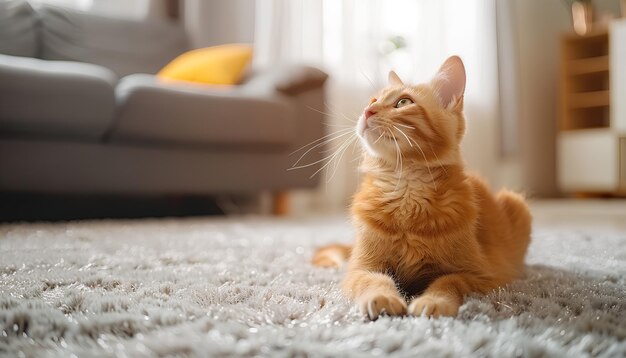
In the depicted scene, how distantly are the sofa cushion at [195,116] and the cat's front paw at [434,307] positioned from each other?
153cm

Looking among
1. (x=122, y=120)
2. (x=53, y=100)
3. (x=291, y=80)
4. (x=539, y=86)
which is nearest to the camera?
(x=53, y=100)

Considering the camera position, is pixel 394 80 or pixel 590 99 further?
pixel 590 99

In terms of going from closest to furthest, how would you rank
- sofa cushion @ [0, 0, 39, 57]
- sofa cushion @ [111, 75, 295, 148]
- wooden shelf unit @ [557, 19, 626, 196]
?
sofa cushion @ [111, 75, 295, 148] < sofa cushion @ [0, 0, 39, 57] < wooden shelf unit @ [557, 19, 626, 196]

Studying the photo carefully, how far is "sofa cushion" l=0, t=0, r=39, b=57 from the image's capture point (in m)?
2.38

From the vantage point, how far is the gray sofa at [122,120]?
176cm

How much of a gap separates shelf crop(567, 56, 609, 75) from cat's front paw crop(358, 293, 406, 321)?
13.1 feet

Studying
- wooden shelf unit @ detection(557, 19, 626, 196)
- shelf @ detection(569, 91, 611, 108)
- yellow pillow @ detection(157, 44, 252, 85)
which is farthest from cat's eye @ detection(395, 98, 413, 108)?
shelf @ detection(569, 91, 611, 108)

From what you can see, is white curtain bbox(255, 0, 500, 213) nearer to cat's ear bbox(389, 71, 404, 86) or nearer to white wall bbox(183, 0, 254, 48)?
white wall bbox(183, 0, 254, 48)

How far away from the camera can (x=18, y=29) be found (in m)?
2.44

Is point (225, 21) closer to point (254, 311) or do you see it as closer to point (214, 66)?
point (214, 66)

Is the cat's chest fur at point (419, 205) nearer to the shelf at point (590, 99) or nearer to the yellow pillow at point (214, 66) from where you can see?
the yellow pillow at point (214, 66)

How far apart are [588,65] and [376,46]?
1.87m

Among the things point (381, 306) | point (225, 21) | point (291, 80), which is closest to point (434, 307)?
point (381, 306)

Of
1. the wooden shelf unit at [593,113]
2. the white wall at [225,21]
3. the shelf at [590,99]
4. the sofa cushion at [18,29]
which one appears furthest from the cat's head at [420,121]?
the shelf at [590,99]
